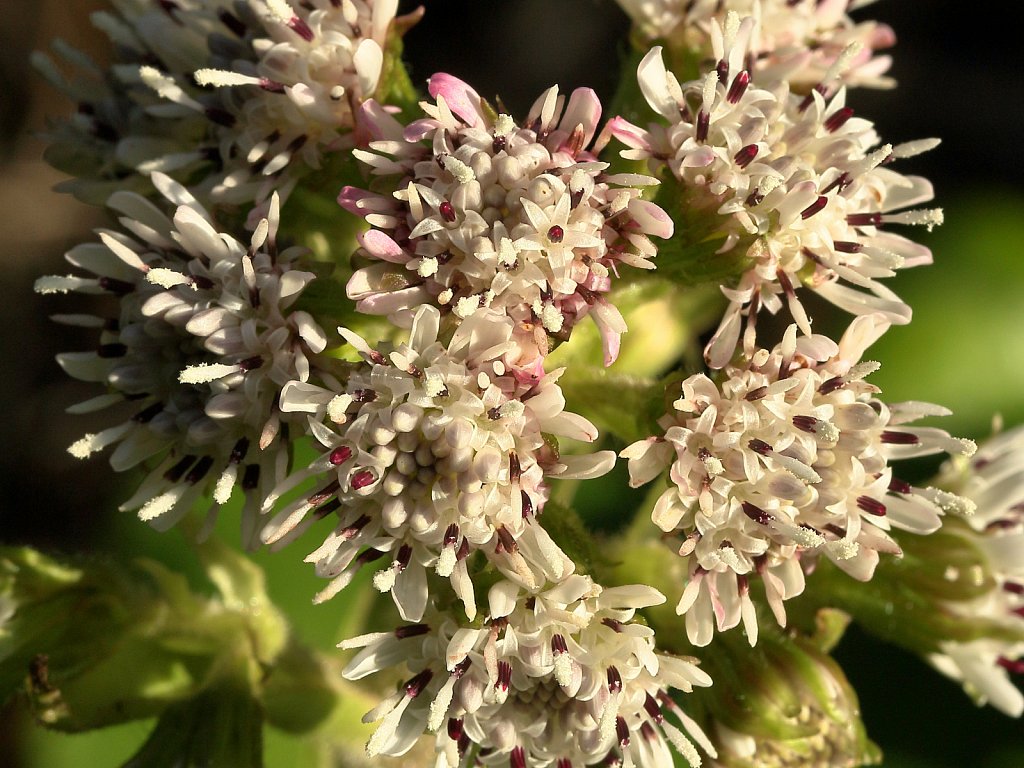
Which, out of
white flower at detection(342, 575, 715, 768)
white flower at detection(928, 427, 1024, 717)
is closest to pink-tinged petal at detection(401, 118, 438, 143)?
white flower at detection(342, 575, 715, 768)

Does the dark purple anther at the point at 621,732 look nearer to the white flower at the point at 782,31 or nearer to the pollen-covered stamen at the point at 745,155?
the pollen-covered stamen at the point at 745,155

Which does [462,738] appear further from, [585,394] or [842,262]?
[842,262]

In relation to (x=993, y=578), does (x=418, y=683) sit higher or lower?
lower

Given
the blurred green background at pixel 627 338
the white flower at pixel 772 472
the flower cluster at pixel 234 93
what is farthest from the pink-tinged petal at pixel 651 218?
the blurred green background at pixel 627 338

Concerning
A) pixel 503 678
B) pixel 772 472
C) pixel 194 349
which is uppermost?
pixel 772 472

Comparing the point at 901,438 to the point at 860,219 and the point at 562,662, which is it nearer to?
the point at 860,219

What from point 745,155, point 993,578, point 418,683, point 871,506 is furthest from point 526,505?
point 993,578

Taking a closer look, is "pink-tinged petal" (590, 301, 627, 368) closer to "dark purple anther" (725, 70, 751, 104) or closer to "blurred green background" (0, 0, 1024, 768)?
"dark purple anther" (725, 70, 751, 104)

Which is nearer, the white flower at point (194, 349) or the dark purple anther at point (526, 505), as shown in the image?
the dark purple anther at point (526, 505)
